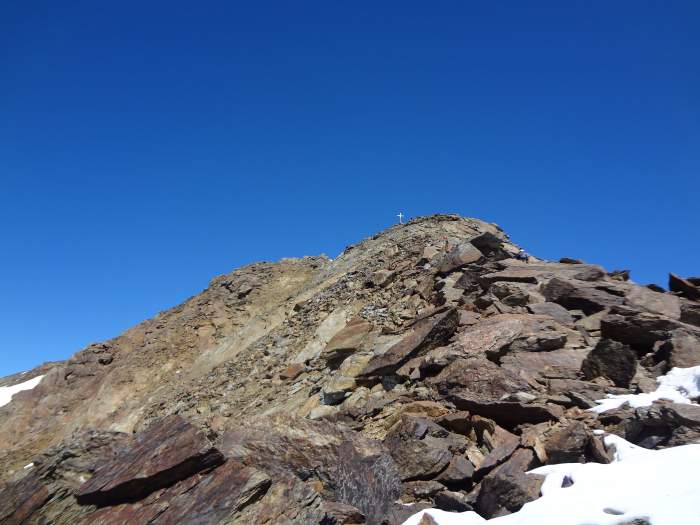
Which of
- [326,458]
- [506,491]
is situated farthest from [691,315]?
[326,458]

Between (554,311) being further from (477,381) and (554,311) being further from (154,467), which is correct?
(154,467)

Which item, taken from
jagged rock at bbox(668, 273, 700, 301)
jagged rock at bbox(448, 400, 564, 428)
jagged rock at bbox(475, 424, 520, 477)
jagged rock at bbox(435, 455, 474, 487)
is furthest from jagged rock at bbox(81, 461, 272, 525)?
jagged rock at bbox(668, 273, 700, 301)

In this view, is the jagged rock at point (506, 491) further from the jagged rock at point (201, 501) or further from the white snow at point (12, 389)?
the white snow at point (12, 389)

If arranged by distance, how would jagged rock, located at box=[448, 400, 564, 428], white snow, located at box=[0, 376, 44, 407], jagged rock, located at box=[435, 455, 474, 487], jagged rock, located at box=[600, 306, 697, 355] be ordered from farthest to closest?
white snow, located at box=[0, 376, 44, 407] < jagged rock, located at box=[600, 306, 697, 355] < jagged rock, located at box=[448, 400, 564, 428] < jagged rock, located at box=[435, 455, 474, 487]

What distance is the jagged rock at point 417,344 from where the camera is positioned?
11.6 meters

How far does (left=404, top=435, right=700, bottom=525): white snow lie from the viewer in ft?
16.7

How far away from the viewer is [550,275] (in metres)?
14.4

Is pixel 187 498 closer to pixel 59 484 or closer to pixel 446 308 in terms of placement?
pixel 59 484

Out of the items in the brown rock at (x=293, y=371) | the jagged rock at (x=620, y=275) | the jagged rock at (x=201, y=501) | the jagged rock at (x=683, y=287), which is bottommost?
the jagged rock at (x=201, y=501)

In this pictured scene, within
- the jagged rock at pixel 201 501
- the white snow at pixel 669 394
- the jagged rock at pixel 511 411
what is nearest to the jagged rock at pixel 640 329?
the white snow at pixel 669 394

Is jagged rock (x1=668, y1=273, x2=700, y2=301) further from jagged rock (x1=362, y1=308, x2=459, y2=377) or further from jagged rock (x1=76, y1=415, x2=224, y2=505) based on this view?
jagged rock (x1=76, y1=415, x2=224, y2=505)

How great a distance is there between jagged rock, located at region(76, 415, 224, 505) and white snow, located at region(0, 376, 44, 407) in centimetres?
3383

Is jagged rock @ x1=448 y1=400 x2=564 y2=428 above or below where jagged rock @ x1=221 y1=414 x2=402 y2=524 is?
above

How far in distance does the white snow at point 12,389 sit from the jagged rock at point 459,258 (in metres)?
33.0
